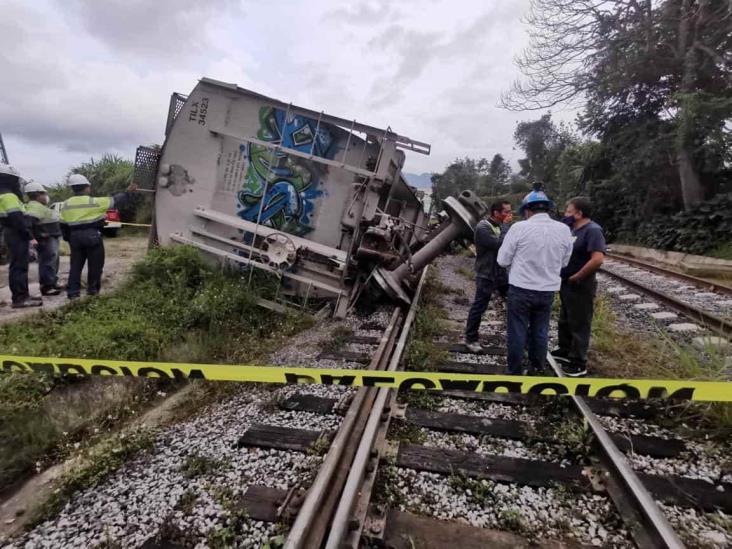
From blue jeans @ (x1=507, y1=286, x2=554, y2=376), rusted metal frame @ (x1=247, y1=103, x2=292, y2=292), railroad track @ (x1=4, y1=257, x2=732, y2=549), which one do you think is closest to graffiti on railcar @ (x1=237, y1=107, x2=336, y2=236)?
rusted metal frame @ (x1=247, y1=103, x2=292, y2=292)

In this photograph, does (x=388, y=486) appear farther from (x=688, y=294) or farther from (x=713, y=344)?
(x=688, y=294)

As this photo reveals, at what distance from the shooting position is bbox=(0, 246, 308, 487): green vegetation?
9.22ft

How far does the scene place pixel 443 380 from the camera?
2.06 m

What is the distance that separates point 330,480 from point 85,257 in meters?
5.31

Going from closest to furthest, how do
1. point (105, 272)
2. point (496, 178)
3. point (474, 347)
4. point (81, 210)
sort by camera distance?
point (474, 347)
point (81, 210)
point (105, 272)
point (496, 178)

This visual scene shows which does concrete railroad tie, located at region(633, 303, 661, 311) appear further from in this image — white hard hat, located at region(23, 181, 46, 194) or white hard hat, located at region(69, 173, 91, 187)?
white hard hat, located at region(23, 181, 46, 194)

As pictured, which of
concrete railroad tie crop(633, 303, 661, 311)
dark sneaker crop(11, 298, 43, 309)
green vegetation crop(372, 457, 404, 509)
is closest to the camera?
Answer: green vegetation crop(372, 457, 404, 509)

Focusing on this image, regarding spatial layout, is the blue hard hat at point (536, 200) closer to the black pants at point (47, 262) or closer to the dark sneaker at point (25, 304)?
the dark sneaker at point (25, 304)

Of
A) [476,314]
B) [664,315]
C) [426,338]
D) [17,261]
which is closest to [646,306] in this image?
[664,315]

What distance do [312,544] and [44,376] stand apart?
9.68ft

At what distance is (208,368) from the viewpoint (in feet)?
7.08

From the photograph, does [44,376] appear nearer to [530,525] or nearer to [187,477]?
[187,477]

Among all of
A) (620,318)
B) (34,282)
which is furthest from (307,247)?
(34,282)

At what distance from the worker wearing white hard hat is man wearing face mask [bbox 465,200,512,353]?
20.3 ft
